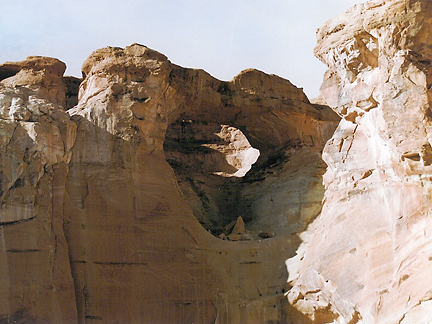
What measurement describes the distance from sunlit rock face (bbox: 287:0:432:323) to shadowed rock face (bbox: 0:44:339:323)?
6.28 feet

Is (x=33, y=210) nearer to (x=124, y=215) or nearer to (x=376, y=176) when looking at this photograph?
(x=124, y=215)

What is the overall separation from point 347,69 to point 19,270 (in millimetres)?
7693

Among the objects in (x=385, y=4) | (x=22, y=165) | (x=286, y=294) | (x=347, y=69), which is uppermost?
(x=385, y=4)

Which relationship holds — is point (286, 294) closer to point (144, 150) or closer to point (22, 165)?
point (144, 150)

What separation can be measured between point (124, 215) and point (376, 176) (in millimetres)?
5626

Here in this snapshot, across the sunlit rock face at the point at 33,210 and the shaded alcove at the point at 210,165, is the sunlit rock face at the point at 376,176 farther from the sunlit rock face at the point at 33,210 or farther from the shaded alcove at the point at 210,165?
the sunlit rock face at the point at 33,210

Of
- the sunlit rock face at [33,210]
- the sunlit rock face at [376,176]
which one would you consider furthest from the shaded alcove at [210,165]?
the sunlit rock face at [33,210]

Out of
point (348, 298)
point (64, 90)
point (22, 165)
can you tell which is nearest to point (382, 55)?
point (348, 298)

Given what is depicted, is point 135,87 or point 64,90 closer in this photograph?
point 135,87

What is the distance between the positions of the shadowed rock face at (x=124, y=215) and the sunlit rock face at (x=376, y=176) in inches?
75.4

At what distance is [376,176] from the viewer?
35.0 feet

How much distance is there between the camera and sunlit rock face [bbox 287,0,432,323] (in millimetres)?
9562

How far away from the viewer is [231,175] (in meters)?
19.3

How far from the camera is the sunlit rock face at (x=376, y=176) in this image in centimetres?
956
